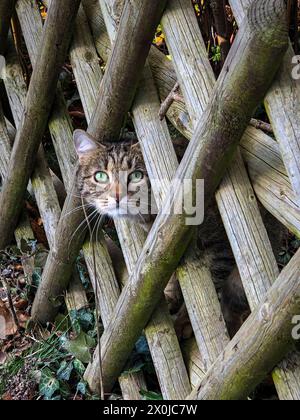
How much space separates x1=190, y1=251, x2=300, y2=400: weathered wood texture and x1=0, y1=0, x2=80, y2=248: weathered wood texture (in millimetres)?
1262

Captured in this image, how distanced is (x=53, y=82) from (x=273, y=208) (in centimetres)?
116

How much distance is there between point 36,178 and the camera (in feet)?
8.71

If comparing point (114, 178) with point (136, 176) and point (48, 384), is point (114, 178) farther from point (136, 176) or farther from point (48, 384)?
point (48, 384)

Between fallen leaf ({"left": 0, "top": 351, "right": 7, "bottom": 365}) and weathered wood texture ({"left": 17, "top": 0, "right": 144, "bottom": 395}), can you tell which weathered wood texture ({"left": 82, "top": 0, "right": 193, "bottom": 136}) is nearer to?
weathered wood texture ({"left": 17, "top": 0, "right": 144, "bottom": 395})

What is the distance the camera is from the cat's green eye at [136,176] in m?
2.20

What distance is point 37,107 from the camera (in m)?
2.37

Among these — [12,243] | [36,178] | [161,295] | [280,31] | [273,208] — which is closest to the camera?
[280,31]

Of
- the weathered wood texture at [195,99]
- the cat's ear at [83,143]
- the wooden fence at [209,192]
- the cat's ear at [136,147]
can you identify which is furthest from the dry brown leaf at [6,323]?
the weathered wood texture at [195,99]

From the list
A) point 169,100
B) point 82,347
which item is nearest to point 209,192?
point 169,100

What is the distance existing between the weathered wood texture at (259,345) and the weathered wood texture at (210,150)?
1.04 feet

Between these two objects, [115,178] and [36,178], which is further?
[36,178]

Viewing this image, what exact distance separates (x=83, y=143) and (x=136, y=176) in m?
0.22
